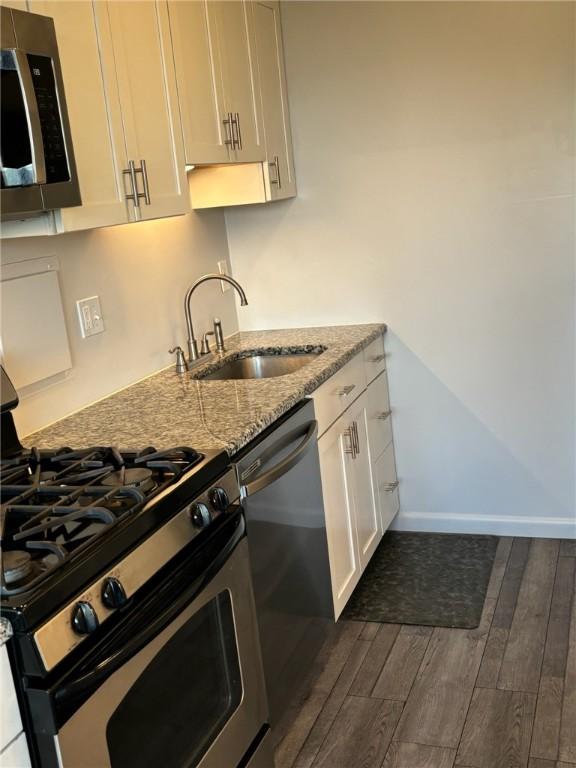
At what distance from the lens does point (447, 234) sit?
10.8 ft

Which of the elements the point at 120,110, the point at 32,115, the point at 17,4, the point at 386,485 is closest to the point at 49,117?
the point at 32,115

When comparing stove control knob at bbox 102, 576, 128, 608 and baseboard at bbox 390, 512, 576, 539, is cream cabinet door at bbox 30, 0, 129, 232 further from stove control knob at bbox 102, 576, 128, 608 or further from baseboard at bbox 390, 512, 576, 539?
baseboard at bbox 390, 512, 576, 539

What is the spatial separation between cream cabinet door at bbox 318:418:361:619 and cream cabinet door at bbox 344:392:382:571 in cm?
6

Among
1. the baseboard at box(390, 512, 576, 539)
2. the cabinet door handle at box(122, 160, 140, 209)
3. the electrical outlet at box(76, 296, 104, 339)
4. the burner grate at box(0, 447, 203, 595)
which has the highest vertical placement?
the cabinet door handle at box(122, 160, 140, 209)

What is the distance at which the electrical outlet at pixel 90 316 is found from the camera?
2.47 m

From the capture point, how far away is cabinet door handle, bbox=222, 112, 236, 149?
2766 millimetres

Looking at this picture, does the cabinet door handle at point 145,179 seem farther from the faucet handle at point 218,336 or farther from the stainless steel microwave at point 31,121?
the faucet handle at point 218,336

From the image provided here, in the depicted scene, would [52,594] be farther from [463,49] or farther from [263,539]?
[463,49]

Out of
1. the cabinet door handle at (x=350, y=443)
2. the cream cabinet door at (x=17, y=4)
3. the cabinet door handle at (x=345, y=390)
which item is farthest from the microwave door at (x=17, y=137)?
the cabinet door handle at (x=350, y=443)

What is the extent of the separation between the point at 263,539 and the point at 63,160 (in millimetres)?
1004

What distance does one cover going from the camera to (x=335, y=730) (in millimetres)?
2361

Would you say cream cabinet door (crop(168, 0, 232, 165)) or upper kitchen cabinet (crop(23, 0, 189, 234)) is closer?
upper kitchen cabinet (crop(23, 0, 189, 234))

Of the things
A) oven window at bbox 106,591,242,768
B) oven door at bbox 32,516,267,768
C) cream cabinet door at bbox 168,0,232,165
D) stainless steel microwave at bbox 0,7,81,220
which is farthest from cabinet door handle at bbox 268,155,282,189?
oven window at bbox 106,591,242,768

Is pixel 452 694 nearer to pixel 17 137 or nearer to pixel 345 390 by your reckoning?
pixel 345 390
